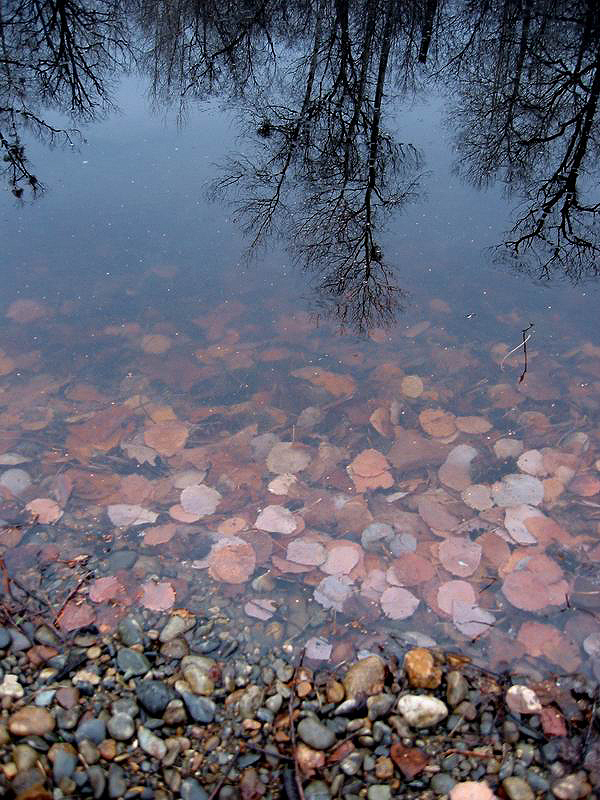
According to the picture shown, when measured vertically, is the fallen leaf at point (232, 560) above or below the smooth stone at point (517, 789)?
above

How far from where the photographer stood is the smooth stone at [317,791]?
1948 mm

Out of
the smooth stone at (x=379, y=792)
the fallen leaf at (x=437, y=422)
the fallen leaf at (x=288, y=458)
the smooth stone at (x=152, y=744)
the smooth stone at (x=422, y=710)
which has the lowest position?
the smooth stone at (x=379, y=792)

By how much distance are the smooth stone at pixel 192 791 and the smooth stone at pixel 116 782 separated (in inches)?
7.3

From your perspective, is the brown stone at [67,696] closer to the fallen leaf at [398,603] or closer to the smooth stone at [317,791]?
the smooth stone at [317,791]

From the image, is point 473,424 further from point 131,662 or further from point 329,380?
point 131,662

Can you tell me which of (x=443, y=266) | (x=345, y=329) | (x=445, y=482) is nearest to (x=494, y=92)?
(x=443, y=266)

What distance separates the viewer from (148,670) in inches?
90.1

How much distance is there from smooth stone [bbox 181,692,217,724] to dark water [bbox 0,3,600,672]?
0.41m

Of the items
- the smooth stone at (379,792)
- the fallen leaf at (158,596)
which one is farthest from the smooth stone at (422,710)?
the fallen leaf at (158,596)

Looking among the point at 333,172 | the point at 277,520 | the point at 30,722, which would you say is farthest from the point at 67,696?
the point at 333,172

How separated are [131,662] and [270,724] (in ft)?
1.92

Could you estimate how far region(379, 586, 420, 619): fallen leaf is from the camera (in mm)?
2588

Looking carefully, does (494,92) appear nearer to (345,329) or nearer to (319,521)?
(345,329)

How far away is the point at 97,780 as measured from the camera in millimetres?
1930
